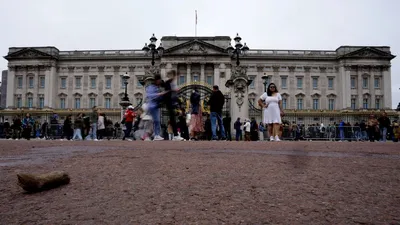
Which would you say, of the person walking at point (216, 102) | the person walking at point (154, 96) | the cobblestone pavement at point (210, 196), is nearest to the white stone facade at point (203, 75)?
the person walking at point (216, 102)

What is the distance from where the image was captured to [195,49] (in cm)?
5144

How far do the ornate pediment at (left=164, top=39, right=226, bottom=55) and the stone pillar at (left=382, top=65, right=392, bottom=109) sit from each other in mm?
26828

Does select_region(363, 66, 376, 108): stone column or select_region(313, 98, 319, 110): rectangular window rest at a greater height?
select_region(363, 66, 376, 108): stone column

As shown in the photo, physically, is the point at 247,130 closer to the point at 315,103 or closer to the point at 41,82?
the point at 315,103

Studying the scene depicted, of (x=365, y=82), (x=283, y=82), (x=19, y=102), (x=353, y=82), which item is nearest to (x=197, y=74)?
(x=283, y=82)

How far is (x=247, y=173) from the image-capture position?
11.9 feet

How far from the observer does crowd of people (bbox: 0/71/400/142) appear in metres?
9.80

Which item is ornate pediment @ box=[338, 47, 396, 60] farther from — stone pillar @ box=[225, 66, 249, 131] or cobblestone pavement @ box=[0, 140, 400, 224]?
cobblestone pavement @ box=[0, 140, 400, 224]

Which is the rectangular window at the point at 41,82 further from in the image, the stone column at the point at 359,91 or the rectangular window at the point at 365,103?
the rectangular window at the point at 365,103

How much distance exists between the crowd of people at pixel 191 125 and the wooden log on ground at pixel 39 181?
5.99 m

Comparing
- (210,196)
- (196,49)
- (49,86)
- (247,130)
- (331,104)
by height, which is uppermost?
(196,49)

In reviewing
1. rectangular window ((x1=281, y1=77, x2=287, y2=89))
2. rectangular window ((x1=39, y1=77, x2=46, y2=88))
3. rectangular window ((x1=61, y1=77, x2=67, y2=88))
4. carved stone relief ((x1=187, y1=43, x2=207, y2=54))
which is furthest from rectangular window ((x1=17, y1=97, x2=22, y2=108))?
rectangular window ((x1=281, y1=77, x2=287, y2=89))

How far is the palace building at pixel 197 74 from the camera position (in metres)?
52.2

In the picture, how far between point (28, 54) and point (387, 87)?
59546 mm
